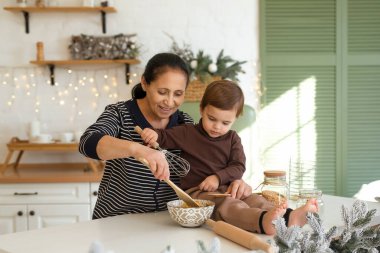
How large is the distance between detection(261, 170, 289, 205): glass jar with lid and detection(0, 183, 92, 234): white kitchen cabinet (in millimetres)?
1804

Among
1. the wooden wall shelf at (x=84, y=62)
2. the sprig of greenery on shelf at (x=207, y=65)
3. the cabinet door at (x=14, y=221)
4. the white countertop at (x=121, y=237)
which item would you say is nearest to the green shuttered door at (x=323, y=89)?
the sprig of greenery on shelf at (x=207, y=65)

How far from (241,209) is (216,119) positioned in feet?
1.39

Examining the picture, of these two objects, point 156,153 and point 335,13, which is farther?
point 335,13

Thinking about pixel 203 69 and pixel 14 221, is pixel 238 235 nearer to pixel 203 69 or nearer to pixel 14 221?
pixel 203 69

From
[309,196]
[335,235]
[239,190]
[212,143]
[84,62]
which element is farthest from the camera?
[84,62]

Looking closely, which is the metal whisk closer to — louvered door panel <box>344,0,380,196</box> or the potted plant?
the potted plant

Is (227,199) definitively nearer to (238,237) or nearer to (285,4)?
(238,237)

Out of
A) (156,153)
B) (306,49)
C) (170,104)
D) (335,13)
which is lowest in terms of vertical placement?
(156,153)

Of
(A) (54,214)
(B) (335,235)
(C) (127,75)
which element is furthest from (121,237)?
(C) (127,75)

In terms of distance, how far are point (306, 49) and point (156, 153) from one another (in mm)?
2496

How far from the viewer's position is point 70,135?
132 inches

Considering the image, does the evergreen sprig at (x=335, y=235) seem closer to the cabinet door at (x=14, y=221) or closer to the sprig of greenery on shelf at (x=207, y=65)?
the sprig of greenery on shelf at (x=207, y=65)

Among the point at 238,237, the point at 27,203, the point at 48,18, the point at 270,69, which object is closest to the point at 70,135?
the point at 27,203

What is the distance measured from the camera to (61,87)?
11.5 ft
